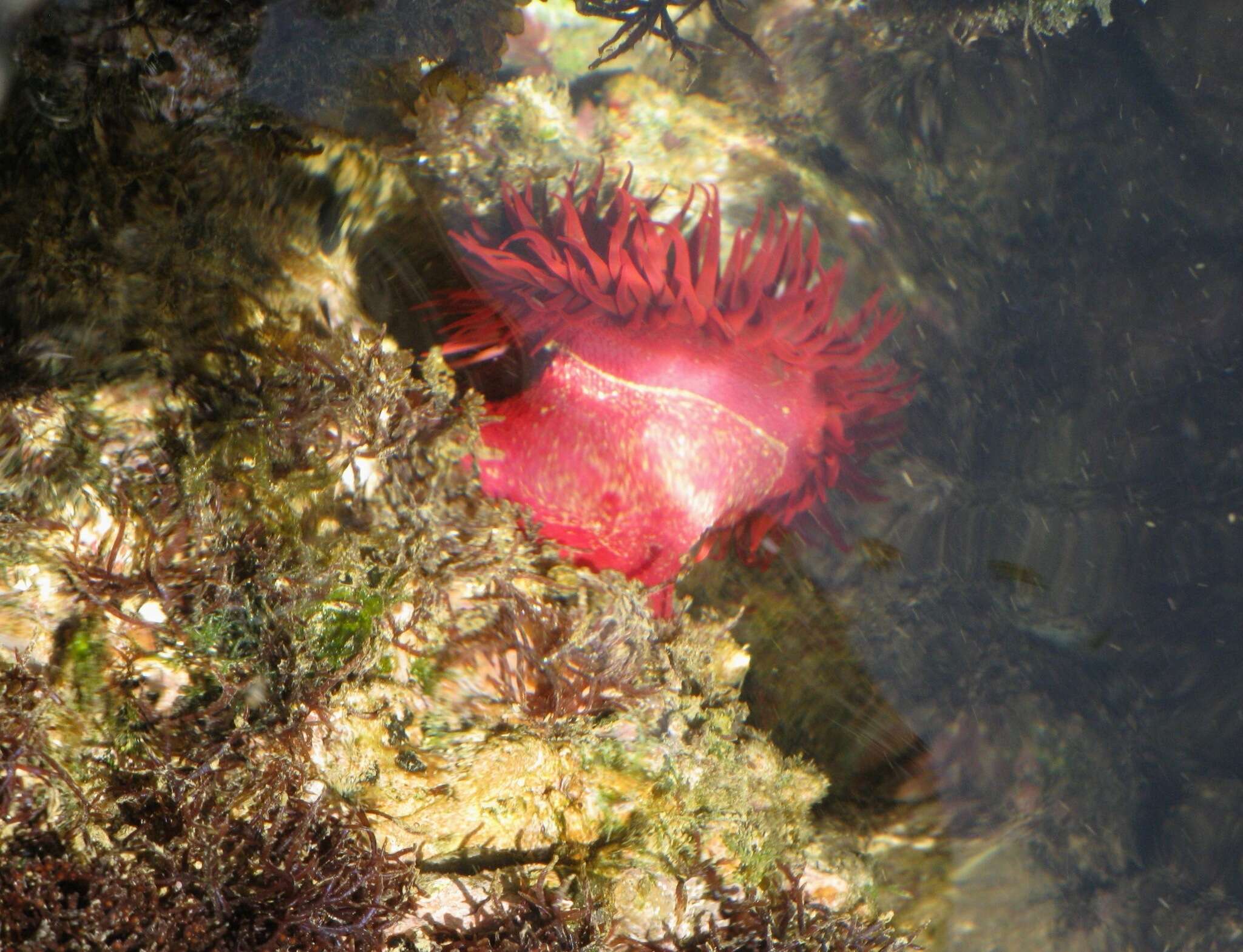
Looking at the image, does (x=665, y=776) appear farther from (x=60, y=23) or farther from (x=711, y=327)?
(x=60, y=23)

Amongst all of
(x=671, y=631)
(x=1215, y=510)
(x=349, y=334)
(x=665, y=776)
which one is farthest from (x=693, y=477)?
(x=1215, y=510)

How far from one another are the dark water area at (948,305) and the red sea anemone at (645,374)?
0.29 metres

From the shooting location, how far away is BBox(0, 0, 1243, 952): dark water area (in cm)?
239

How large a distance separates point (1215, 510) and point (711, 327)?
469cm

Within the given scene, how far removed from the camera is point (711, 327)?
277cm

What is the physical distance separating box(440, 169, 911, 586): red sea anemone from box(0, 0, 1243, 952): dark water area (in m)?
0.29

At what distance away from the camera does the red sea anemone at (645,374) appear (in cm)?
261

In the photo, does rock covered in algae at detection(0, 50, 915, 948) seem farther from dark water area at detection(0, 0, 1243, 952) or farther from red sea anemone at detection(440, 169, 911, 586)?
red sea anemone at detection(440, 169, 911, 586)

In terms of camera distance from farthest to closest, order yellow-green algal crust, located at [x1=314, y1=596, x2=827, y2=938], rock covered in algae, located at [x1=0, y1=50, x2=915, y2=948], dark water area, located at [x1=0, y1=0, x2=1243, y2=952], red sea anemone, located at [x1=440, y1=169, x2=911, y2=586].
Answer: red sea anemone, located at [x1=440, y1=169, x2=911, y2=586] → dark water area, located at [x1=0, y1=0, x2=1243, y2=952] → yellow-green algal crust, located at [x1=314, y1=596, x2=827, y2=938] → rock covered in algae, located at [x1=0, y1=50, x2=915, y2=948]

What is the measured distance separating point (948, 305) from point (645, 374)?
282 cm

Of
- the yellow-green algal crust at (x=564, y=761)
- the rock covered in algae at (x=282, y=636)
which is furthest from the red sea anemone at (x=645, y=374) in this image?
the yellow-green algal crust at (x=564, y=761)

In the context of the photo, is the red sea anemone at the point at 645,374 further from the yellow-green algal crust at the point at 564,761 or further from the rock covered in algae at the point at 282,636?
the yellow-green algal crust at the point at 564,761

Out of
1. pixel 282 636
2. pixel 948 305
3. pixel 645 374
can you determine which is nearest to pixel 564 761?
pixel 282 636

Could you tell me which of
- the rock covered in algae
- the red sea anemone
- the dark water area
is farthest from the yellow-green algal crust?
the dark water area
